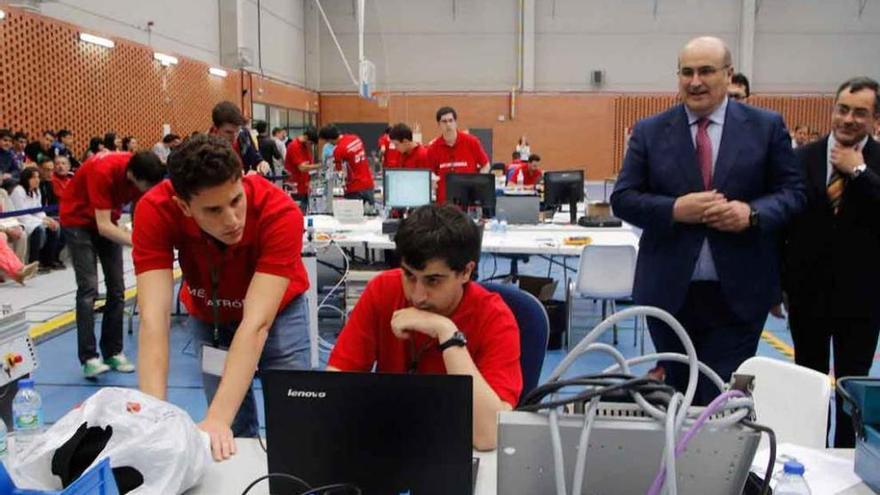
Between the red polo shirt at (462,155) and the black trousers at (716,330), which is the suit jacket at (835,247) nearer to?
the black trousers at (716,330)

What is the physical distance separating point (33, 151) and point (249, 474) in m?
9.43

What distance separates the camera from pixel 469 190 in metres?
6.68

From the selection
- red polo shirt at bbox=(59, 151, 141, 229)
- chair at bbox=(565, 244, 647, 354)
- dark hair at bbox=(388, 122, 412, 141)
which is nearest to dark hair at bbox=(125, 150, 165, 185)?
red polo shirt at bbox=(59, 151, 141, 229)

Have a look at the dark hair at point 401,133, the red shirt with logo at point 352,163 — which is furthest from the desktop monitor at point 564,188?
the red shirt with logo at point 352,163

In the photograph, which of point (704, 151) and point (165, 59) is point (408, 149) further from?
point (165, 59)

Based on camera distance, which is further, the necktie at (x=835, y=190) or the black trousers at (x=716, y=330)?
the necktie at (x=835, y=190)

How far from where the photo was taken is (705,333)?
271cm

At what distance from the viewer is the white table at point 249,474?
1.64 meters

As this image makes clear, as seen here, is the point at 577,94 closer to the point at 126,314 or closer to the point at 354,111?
the point at 354,111

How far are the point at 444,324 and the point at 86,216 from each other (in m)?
3.54

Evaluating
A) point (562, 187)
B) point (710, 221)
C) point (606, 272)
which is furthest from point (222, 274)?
point (562, 187)

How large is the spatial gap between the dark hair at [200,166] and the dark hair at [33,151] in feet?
28.9

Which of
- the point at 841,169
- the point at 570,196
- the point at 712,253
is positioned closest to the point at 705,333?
the point at 712,253

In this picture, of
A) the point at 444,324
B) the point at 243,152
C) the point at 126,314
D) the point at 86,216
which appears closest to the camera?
the point at 444,324
